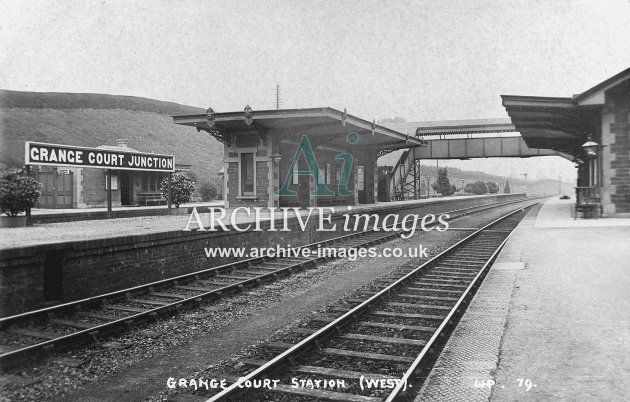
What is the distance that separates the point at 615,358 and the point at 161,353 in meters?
4.65

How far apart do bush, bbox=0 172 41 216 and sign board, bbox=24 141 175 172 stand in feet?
2.90

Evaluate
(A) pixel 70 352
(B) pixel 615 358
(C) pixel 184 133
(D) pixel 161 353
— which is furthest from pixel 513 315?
(C) pixel 184 133

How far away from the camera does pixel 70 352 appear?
526 centimetres

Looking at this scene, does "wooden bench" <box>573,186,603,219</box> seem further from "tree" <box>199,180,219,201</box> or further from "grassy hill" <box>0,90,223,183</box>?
"grassy hill" <box>0,90,223,183</box>

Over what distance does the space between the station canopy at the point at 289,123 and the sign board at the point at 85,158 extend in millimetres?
2342

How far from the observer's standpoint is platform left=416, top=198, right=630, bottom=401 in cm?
391

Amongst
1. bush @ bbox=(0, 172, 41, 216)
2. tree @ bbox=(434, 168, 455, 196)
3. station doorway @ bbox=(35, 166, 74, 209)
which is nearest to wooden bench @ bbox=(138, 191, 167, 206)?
station doorway @ bbox=(35, 166, 74, 209)

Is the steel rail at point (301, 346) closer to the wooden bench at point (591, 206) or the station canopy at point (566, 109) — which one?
the station canopy at point (566, 109)

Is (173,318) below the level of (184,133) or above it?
below

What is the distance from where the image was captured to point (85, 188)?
27312mm

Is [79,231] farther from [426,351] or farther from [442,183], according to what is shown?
[442,183]

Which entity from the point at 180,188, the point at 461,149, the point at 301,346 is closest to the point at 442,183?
the point at 461,149

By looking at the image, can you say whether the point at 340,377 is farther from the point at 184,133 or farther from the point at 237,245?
the point at 184,133

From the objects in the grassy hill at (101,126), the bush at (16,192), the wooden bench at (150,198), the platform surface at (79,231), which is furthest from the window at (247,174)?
the grassy hill at (101,126)
